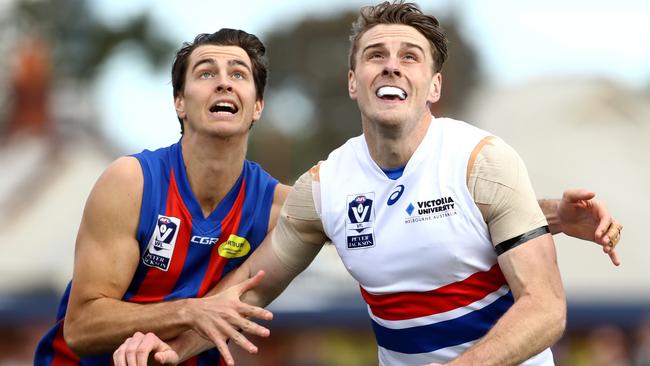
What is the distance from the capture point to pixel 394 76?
687 centimetres

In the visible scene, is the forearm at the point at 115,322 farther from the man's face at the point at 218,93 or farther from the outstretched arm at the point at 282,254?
the man's face at the point at 218,93

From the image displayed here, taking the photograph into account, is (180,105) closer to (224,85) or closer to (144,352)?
(224,85)

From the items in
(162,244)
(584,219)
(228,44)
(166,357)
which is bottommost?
(166,357)

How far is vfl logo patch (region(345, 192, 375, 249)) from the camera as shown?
692cm

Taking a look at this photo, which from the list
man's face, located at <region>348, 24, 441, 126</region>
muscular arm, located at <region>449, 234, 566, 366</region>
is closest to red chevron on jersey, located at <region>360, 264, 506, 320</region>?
muscular arm, located at <region>449, 234, 566, 366</region>

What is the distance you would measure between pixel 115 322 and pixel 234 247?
0.88 m

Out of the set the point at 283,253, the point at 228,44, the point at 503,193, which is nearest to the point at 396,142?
the point at 503,193

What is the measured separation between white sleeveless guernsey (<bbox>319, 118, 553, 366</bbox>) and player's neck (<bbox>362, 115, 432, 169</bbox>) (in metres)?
0.05

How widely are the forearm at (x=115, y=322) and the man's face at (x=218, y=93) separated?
113cm

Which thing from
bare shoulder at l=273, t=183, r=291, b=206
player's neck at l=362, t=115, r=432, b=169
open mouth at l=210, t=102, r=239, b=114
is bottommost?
bare shoulder at l=273, t=183, r=291, b=206

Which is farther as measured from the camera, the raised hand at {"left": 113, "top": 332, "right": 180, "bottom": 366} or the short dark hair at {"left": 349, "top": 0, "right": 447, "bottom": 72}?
the short dark hair at {"left": 349, "top": 0, "right": 447, "bottom": 72}

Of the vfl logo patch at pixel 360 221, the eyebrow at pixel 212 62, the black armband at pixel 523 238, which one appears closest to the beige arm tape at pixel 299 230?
the vfl logo patch at pixel 360 221

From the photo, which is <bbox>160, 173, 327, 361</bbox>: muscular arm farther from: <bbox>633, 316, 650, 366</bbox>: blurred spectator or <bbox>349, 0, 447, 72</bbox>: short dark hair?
<bbox>633, 316, 650, 366</bbox>: blurred spectator

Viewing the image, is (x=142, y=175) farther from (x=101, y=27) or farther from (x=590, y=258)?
(x=101, y=27)
